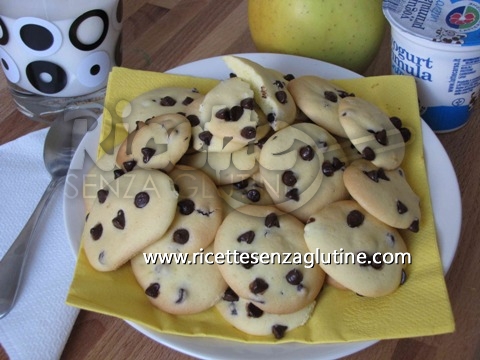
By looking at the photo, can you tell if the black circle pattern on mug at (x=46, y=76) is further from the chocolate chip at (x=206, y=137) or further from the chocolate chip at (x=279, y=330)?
the chocolate chip at (x=279, y=330)

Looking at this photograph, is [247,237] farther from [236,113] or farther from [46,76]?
[46,76]

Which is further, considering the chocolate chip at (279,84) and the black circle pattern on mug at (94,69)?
the black circle pattern on mug at (94,69)

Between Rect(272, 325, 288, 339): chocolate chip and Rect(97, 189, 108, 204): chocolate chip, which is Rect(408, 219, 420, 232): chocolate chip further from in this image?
Rect(97, 189, 108, 204): chocolate chip

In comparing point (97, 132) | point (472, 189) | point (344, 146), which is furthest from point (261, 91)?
point (472, 189)

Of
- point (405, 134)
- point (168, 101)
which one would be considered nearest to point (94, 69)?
point (168, 101)

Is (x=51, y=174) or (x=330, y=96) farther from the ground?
(x=330, y=96)

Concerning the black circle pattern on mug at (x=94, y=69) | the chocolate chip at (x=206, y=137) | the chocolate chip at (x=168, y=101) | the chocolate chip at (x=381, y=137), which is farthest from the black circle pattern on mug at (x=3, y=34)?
the chocolate chip at (x=381, y=137)

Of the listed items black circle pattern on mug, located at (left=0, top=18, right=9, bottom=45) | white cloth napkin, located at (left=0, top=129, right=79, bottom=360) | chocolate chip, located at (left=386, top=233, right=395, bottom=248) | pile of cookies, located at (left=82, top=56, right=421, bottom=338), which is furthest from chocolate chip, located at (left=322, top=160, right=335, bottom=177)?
black circle pattern on mug, located at (left=0, top=18, right=9, bottom=45)
